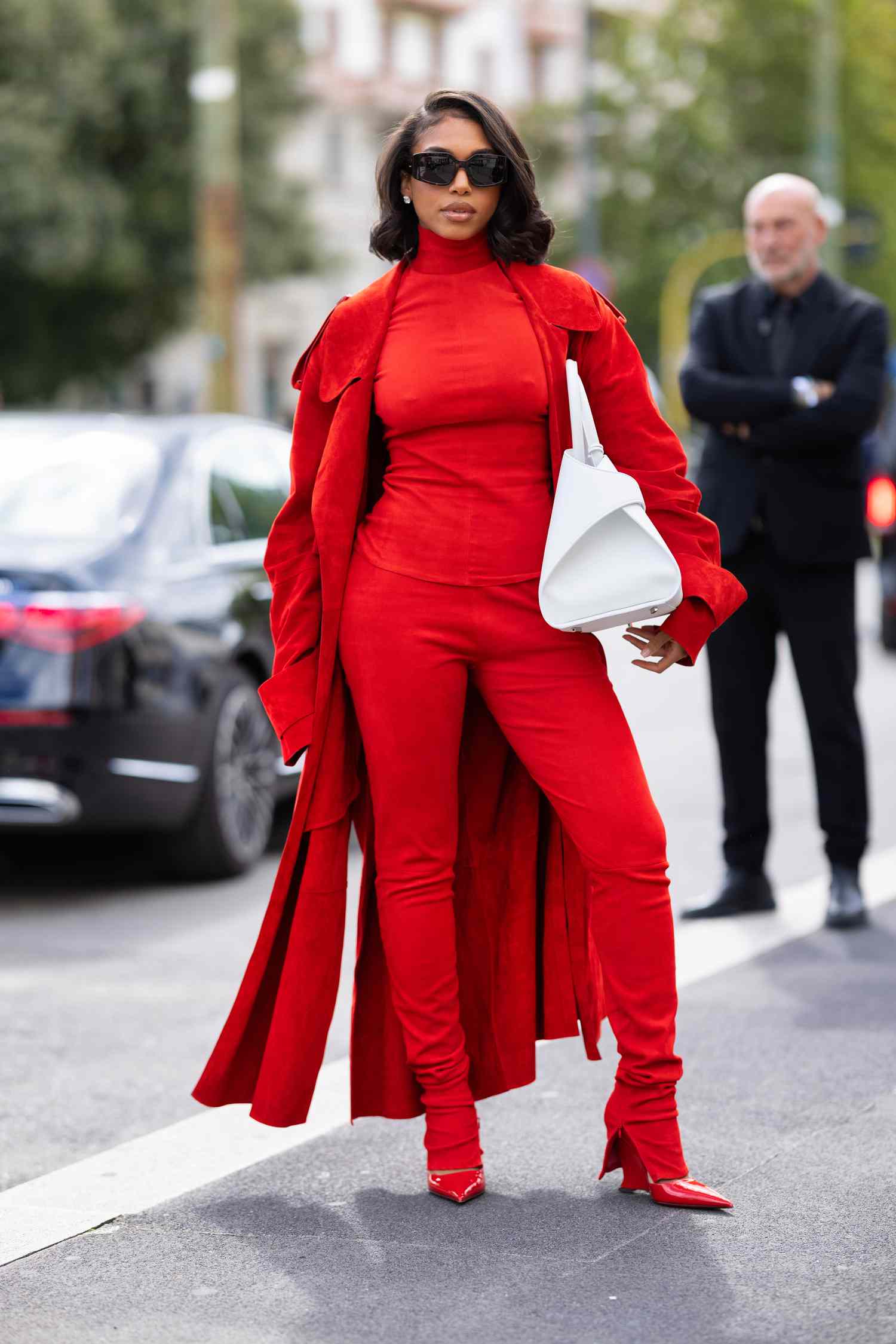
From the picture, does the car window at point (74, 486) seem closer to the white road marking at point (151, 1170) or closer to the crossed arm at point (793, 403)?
the crossed arm at point (793, 403)

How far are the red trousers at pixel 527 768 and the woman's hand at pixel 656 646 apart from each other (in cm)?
8

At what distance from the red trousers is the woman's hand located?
0.25 feet

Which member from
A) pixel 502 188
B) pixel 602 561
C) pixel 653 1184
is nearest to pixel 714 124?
pixel 502 188

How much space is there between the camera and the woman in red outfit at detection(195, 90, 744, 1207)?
3.80 meters

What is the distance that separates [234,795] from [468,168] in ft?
12.3

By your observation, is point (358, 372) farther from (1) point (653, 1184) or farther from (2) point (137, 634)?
(2) point (137, 634)

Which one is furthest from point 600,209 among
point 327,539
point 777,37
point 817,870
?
point 327,539

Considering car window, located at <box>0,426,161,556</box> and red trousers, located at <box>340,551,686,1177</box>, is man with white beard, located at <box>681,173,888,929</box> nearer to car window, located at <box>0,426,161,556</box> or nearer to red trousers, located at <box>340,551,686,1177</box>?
car window, located at <box>0,426,161,556</box>

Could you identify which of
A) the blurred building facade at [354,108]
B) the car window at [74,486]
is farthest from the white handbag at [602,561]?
the blurred building facade at [354,108]

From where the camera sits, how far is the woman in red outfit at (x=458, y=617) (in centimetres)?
380

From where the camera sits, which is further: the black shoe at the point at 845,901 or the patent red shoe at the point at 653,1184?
the black shoe at the point at 845,901

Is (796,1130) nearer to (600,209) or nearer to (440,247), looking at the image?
(440,247)

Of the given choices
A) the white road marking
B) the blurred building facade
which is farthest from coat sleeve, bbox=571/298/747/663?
the blurred building facade

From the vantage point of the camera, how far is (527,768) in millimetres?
3924
